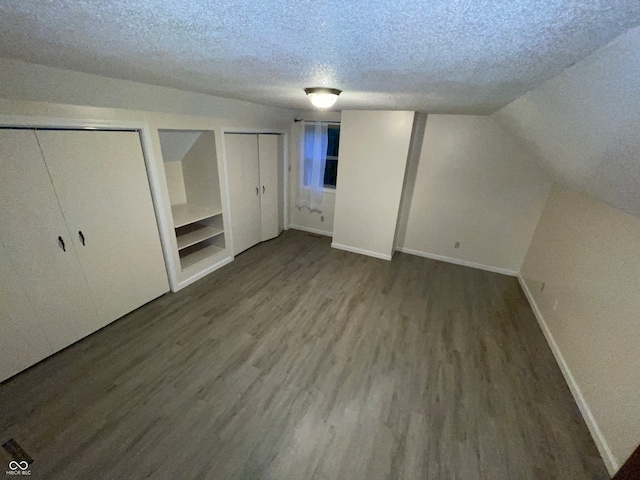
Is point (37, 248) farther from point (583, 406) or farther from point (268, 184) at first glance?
point (583, 406)

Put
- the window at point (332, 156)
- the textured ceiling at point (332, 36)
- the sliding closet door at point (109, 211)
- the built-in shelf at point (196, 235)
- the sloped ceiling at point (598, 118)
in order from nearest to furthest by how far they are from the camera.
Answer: the textured ceiling at point (332, 36)
the sloped ceiling at point (598, 118)
the sliding closet door at point (109, 211)
the built-in shelf at point (196, 235)
the window at point (332, 156)

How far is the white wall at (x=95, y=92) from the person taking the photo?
1522 millimetres

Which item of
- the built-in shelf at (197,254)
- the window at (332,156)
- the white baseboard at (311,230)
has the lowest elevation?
the white baseboard at (311,230)

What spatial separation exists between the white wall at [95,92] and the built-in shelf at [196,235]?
57.3 inches

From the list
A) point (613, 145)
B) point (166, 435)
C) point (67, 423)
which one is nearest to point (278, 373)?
point (166, 435)

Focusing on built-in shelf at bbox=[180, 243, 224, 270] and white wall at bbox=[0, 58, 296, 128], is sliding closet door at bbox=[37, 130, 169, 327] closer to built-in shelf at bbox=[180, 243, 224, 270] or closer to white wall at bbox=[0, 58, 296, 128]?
white wall at bbox=[0, 58, 296, 128]

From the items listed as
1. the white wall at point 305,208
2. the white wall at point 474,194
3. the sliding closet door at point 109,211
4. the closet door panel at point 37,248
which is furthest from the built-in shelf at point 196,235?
the white wall at point 474,194

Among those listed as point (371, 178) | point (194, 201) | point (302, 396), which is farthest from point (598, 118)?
point (194, 201)

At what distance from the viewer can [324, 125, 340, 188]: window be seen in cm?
423

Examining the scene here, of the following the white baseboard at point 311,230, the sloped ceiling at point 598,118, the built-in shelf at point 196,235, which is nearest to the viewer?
the sloped ceiling at point 598,118

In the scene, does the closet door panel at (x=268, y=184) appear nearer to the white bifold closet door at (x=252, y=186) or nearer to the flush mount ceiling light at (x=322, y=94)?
the white bifold closet door at (x=252, y=186)

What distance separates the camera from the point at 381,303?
304cm

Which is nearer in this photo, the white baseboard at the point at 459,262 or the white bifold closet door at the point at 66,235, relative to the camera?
the white bifold closet door at the point at 66,235

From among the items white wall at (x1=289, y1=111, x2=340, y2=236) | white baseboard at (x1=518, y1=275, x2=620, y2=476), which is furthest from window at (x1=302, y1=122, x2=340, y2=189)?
white baseboard at (x1=518, y1=275, x2=620, y2=476)
